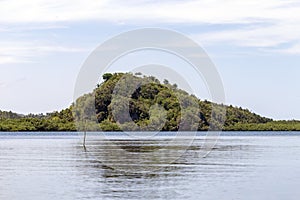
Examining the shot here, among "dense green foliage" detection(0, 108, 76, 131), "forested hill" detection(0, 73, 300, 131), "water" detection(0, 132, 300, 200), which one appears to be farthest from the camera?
"dense green foliage" detection(0, 108, 76, 131)

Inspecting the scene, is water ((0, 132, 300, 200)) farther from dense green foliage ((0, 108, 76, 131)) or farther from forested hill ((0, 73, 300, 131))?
dense green foliage ((0, 108, 76, 131))

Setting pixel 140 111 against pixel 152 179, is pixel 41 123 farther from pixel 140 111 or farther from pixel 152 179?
pixel 152 179

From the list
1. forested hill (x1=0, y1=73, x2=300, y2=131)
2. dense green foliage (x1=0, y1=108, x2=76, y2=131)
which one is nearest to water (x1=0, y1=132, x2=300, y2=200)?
forested hill (x1=0, y1=73, x2=300, y2=131)

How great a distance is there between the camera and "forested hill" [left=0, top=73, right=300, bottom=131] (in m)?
74.8

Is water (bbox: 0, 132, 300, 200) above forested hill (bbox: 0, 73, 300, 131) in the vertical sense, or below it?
below

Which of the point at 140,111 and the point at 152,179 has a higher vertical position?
the point at 140,111

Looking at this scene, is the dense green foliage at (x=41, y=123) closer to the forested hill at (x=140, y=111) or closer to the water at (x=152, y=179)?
the forested hill at (x=140, y=111)

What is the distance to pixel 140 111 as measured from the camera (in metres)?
77.2

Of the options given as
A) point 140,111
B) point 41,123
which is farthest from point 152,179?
point 41,123

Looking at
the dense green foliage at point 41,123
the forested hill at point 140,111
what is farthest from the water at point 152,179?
the dense green foliage at point 41,123

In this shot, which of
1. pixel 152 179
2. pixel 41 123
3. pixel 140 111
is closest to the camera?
pixel 152 179

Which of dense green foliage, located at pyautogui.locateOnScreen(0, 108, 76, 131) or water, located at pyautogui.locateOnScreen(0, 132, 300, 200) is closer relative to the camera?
water, located at pyautogui.locateOnScreen(0, 132, 300, 200)

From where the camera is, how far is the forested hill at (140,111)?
74.8 m

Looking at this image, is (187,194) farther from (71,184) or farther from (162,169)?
(162,169)
